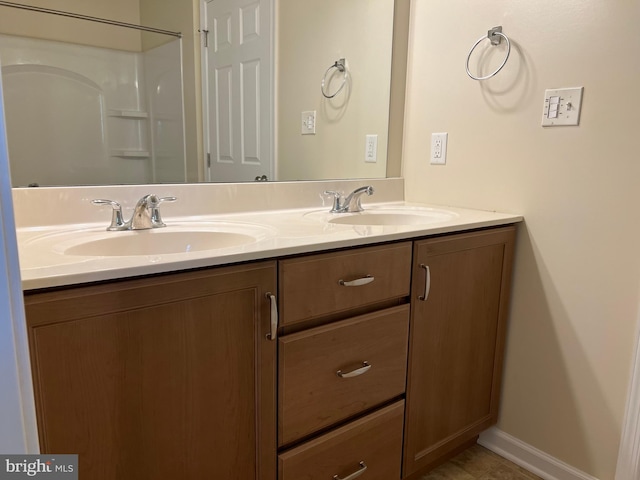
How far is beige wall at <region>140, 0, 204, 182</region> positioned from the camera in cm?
135

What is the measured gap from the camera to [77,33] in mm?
1218

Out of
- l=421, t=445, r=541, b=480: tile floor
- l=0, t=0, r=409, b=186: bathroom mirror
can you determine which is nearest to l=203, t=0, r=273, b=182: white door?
l=0, t=0, r=409, b=186: bathroom mirror

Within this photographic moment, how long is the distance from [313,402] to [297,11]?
135 cm

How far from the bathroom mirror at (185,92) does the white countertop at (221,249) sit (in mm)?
163

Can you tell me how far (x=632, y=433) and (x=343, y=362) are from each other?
2.97 ft

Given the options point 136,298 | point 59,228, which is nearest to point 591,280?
point 136,298

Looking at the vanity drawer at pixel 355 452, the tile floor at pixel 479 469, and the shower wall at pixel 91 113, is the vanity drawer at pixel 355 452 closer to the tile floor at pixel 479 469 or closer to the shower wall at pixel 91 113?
the tile floor at pixel 479 469

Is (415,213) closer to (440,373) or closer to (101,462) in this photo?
(440,373)

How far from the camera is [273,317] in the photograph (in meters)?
A: 1.00

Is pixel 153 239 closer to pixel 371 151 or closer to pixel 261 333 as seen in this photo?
pixel 261 333

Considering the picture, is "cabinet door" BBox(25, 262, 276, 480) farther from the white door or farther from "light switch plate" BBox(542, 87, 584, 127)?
"light switch plate" BBox(542, 87, 584, 127)

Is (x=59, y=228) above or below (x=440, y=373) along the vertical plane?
above

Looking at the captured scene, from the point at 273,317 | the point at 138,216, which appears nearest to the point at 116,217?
the point at 138,216

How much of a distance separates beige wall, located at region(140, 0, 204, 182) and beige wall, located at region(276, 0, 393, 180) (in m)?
0.32
